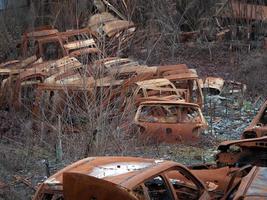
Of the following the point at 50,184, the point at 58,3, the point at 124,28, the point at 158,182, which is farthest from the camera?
the point at 58,3

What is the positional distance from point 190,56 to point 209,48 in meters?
0.81

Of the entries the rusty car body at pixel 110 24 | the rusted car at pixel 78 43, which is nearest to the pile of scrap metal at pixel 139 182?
the rusted car at pixel 78 43

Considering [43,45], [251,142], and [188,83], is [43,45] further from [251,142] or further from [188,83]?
[251,142]

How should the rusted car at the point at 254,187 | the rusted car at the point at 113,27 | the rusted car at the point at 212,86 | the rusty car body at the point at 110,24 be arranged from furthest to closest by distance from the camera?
the rusty car body at the point at 110,24 → the rusted car at the point at 113,27 → the rusted car at the point at 212,86 → the rusted car at the point at 254,187

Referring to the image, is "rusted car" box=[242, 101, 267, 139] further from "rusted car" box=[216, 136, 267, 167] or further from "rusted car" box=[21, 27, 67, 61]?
"rusted car" box=[21, 27, 67, 61]

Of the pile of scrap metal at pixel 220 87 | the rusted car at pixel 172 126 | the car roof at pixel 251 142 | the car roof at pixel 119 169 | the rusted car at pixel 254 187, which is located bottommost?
the pile of scrap metal at pixel 220 87

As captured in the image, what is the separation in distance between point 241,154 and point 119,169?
2.84 metres

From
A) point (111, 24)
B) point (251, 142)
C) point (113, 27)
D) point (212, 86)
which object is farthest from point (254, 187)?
point (111, 24)

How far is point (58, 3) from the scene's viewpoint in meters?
20.3

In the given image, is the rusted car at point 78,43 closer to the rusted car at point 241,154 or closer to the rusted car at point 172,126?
the rusted car at point 172,126

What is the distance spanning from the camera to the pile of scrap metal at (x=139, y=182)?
16.8ft

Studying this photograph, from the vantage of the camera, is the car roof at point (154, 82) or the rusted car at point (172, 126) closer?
the rusted car at point (172, 126)

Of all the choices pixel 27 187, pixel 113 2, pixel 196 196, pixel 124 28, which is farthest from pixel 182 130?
pixel 113 2

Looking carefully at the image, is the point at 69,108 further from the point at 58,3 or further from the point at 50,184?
the point at 58,3
